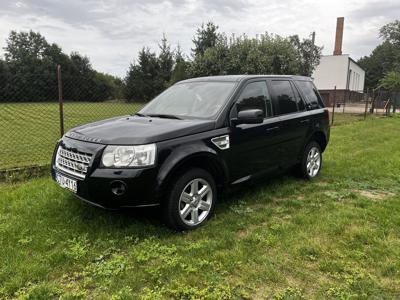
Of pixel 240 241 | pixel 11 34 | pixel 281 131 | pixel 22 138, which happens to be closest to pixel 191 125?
pixel 240 241

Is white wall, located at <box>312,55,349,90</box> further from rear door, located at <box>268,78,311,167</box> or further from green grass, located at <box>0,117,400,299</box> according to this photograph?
green grass, located at <box>0,117,400,299</box>

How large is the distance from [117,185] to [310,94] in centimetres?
403

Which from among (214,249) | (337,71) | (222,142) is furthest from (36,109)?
(337,71)

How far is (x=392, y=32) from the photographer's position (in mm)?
53312

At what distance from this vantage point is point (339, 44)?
44625mm

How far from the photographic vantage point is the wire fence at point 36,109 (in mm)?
6965

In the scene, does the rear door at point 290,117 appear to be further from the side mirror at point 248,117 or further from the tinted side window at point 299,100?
the side mirror at point 248,117

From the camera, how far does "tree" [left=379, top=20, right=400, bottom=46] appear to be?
52.4 metres

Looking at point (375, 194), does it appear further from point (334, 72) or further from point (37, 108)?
point (334, 72)

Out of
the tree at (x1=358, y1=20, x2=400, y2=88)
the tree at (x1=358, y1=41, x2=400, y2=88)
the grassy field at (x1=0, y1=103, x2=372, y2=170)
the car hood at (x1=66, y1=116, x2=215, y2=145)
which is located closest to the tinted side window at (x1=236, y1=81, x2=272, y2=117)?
the car hood at (x1=66, y1=116, x2=215, y2=145)

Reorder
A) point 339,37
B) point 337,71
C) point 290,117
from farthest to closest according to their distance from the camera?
1. point 339,37
2. point 337,71
3. point 290,117

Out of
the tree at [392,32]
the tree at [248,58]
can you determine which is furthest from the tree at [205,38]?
the tree at [392,32]

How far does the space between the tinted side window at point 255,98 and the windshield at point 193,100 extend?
0.20 metres

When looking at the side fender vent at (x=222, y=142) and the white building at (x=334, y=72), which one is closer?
the side fender vent at (x=222, y=142)
